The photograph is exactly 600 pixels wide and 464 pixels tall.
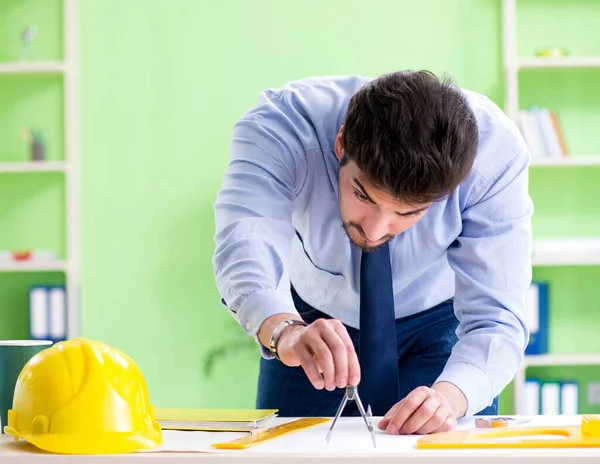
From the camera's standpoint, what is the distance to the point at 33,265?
376cm

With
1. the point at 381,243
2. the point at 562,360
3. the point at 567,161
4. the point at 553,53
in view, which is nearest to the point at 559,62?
the point at 553,53

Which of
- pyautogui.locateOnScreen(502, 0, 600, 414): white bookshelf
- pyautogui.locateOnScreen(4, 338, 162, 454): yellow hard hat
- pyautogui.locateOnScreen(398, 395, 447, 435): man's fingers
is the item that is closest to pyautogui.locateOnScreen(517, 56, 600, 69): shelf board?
pyautogui.locateOnScreen(502, 0, 600, 414): white bookshelf

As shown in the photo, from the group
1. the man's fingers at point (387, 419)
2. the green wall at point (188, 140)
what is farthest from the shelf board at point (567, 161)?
the man's fingers at point (387, 419)

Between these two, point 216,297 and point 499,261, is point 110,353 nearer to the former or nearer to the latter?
point 499,261

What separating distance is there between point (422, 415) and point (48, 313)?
279cm

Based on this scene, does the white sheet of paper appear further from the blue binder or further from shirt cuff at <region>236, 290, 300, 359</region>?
the blue binder

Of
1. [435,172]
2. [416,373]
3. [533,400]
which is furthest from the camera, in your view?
[533,400]

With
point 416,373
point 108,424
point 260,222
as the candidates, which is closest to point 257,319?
point 260,222

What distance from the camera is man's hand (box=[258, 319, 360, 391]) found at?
1.23m

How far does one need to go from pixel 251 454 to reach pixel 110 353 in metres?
0.26

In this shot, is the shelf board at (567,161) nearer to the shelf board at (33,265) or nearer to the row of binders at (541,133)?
the row of binders at (541,133)

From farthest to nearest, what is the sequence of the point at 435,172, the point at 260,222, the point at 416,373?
the point at 416,373 → the point at 260,222 → the point at 435,172

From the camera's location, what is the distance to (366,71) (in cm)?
401

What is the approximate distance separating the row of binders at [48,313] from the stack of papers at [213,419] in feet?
8.01
